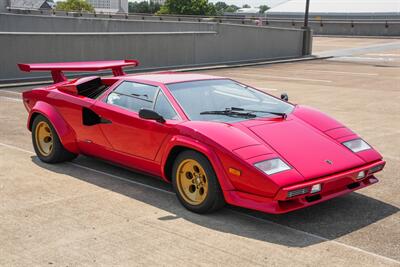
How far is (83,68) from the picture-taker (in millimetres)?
7637

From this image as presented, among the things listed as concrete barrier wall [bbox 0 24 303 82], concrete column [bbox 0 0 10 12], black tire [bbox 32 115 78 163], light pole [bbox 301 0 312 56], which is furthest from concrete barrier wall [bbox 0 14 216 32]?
black tire [bbox 32 115 78 163]

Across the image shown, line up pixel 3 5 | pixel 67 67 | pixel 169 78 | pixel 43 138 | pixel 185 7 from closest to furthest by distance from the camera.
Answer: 1. pixel 169 78
2. pixel 43 138
3. pixel 67 67
4. pixel 3 5
5. pixel 185 7

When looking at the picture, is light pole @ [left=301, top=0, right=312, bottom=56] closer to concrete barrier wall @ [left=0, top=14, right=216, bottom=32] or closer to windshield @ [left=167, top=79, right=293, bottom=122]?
concrete barrier wall @ [left=0, top=14, right=216, bottom=32]

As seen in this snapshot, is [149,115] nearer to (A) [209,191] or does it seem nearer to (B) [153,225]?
(A) [209,191]

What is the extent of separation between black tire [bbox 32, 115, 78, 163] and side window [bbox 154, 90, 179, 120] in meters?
1.74

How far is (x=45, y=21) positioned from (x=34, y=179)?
99.4 ft

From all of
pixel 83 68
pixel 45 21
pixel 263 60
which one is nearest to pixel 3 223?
pixel 83 68

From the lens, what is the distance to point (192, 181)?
5324mm

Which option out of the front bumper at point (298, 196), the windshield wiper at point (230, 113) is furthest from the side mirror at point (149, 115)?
the front bumper at point (298, 196)

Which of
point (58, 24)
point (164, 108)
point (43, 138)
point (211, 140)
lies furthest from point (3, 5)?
point (211, 140)

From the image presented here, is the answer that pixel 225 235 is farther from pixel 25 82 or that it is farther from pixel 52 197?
pixel 25 82

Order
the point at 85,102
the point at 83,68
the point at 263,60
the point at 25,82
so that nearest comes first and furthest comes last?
the point at 85,102
the point at 83,68
the point at 25,82
the point at 263,60

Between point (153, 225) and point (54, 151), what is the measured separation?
250 centimetres

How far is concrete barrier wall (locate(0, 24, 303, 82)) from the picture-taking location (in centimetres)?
1695
